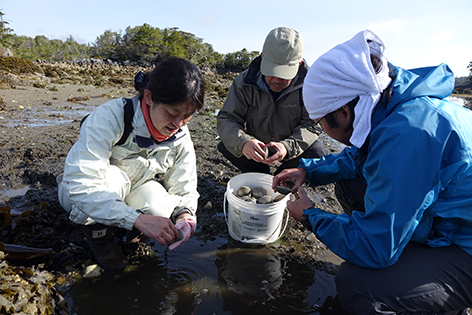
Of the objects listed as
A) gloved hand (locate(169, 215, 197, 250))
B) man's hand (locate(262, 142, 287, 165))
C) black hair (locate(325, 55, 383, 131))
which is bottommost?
gloved hand (locate(169, 215, 197, 250))

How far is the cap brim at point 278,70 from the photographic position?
9.27ft

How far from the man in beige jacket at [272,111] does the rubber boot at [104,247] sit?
136 centimetres

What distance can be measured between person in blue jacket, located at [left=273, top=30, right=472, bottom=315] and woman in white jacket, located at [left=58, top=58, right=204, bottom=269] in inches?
34.4

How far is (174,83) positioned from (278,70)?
128 centimetres

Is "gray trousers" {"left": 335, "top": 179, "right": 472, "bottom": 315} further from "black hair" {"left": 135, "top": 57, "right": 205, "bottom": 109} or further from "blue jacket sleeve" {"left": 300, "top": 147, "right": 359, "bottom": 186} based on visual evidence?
"black hair" {"left": 135, "top": 57, "right": 205, "bottom": 109}

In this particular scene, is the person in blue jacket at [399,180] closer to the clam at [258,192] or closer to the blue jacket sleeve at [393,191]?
the blue jacket sleeve at [393,191]

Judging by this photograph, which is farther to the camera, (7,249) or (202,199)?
(202,199)

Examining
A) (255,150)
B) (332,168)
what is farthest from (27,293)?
(332,168)

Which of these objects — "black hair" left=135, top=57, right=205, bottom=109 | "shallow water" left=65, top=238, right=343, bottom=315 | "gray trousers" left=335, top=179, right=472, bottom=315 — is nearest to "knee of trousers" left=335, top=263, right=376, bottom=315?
"gray trousers" left=335, top=179, right=472, bottom=315

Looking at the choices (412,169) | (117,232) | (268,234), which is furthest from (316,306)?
(117,232)

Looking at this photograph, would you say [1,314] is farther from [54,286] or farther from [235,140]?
[235,140]

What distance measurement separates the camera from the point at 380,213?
1.42 meters

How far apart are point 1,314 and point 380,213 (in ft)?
6.19

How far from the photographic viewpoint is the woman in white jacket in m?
1.91
